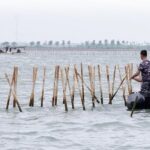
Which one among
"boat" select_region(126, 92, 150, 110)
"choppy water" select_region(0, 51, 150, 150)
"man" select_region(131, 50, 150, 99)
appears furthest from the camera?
"boat" select_region(126, 92, 150, 110)

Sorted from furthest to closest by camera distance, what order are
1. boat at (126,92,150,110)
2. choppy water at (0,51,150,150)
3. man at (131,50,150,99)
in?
1. boat at (126,92,150,110)
2. man at (131,50,150,99)
3. choppy water at (0,51,150,150)

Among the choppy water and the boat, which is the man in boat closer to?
the boat

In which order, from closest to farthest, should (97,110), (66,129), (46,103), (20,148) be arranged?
1. (20,148)
2. (66,129)
3. (97,110)
4. (46,103)

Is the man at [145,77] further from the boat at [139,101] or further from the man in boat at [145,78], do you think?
the boat at [139,101]

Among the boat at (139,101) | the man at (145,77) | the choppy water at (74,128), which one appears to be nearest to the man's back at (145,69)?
the man at (145,77)

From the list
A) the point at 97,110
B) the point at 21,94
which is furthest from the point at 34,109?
the point at 21,94

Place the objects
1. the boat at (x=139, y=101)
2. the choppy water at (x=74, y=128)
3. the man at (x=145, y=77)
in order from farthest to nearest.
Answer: the boat at (x=139, y=101) → the man at (x=145, y=77) → the choppy water at (x=74, y=128)

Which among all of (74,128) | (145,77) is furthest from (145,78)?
(74,128)

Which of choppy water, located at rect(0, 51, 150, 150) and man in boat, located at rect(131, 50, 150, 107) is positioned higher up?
man in boat, located at rect(131, 50, 150, 107)

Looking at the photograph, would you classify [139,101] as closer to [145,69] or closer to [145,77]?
[145,77]

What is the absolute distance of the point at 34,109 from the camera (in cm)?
2644

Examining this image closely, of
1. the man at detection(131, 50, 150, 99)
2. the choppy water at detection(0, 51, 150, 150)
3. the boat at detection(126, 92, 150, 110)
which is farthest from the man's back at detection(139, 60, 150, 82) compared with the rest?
the choppy water at detection(0, 51, 150, 150)

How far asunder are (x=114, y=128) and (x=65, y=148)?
361 centimetres

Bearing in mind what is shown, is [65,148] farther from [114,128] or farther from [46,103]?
[46,103]
